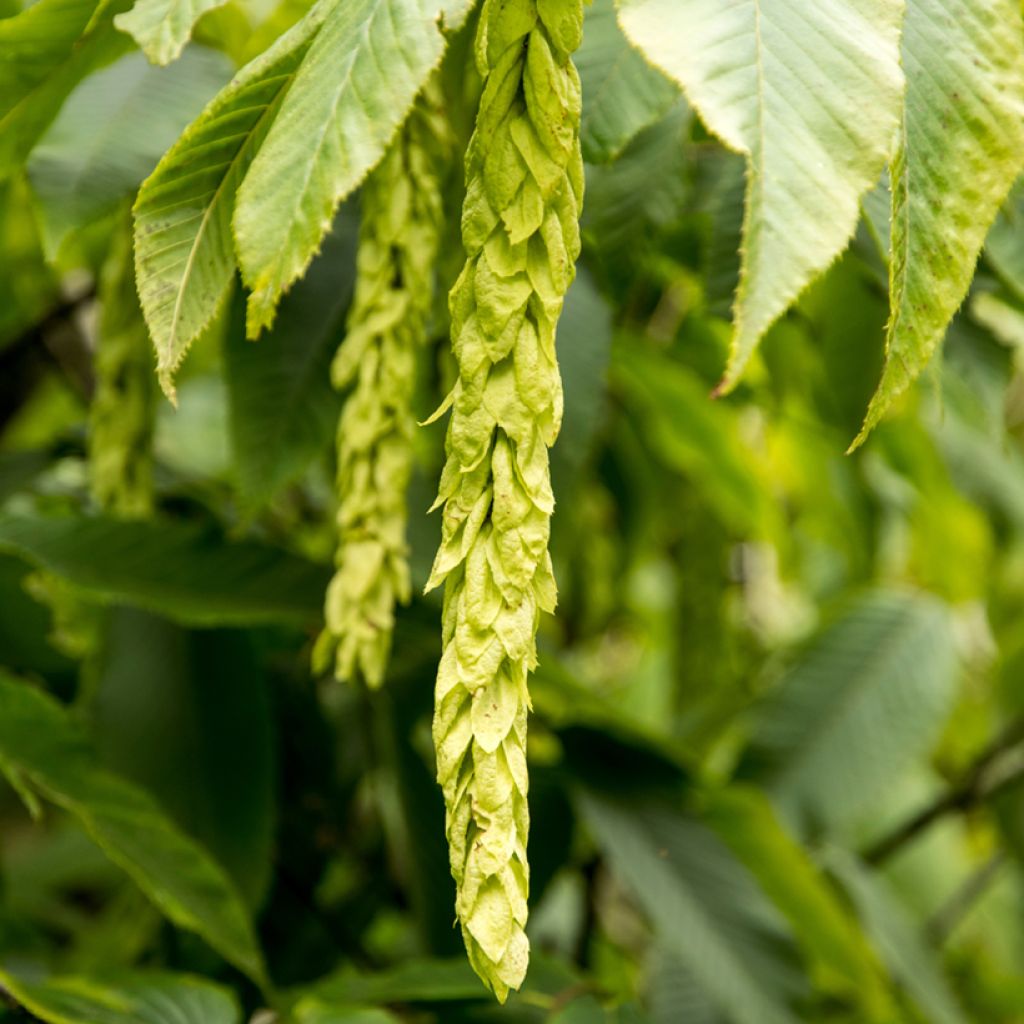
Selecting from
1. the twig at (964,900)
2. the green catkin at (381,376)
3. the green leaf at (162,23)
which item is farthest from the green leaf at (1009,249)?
the twig at (964,900)

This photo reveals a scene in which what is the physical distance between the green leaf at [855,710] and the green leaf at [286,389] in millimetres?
651

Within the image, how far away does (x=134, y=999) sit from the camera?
689 millimetres

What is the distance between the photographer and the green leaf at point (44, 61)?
20.6 inches

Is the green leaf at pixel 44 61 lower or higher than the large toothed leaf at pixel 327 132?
lower

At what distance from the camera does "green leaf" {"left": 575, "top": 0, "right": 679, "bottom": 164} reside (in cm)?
58

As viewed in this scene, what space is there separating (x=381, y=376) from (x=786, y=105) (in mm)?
246

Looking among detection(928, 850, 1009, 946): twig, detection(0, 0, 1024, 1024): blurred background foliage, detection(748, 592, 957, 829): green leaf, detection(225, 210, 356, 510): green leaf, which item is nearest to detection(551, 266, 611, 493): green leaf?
detection(0, 0, 1024, 1024): blurred background foliage

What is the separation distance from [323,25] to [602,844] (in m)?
0.68

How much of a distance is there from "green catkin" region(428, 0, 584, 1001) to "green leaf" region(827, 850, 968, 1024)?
83 centimetres

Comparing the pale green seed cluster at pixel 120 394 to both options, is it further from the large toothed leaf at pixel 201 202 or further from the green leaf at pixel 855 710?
the green leaf at pixel 855 710

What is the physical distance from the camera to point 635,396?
Answer: 1.25 m

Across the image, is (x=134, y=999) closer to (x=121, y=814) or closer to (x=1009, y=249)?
(x=121, y=814)

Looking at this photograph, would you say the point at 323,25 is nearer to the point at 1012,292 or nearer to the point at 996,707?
the point at 1012,292

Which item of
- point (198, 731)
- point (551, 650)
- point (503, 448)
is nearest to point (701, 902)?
point (551, 650)
